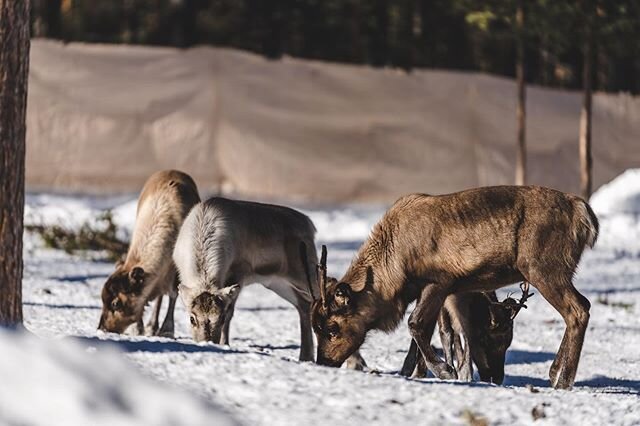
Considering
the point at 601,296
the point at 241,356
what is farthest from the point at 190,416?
the point at 601,296

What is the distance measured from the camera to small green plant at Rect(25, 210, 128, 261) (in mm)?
17609

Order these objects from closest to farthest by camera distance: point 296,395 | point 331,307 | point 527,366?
point 296,395 → point 331,307 → point 527,366

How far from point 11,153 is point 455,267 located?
3.09m

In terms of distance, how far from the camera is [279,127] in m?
25.7

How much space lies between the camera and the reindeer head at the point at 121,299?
1109cm

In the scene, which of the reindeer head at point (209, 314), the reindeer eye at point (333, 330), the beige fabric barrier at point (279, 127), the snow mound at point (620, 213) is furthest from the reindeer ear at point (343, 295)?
the beige fabric barrier at point (279, 127)

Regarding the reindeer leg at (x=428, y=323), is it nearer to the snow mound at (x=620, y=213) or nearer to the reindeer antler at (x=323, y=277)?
the reindeer antler at (x=323, y=277)

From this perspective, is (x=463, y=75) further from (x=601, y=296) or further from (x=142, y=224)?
(x=142, y=224)

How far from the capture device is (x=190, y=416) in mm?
6488

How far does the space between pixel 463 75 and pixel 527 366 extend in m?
16.2

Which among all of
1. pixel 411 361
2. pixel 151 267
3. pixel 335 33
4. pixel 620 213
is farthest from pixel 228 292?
pixel 335 33

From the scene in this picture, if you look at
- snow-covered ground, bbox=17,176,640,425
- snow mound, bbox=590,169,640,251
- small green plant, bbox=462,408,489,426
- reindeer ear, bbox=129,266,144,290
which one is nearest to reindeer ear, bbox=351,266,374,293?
snow-covered ground, bbox=17,176,640,425

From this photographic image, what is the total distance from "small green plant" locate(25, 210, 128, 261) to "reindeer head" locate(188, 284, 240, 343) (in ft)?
25.5

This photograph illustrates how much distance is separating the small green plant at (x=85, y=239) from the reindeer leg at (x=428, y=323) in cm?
892
